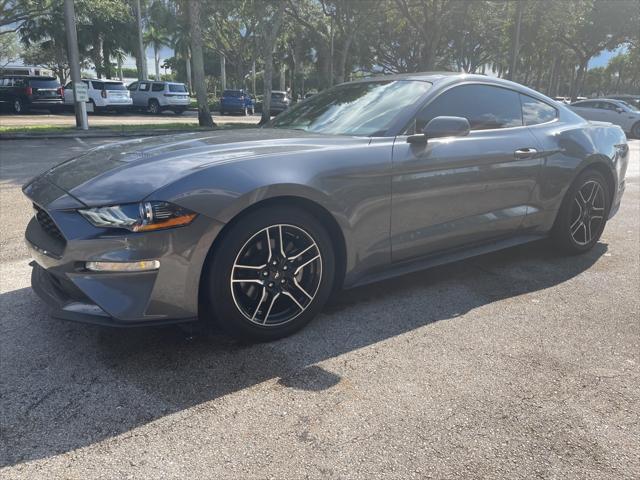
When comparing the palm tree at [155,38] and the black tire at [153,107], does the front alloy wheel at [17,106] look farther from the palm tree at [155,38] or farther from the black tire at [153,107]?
the palm tree at [155,38]

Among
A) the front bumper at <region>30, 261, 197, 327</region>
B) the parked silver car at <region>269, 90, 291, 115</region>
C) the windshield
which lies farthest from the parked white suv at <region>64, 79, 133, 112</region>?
the front bumper at <region>30, 261, 197, 327</region>

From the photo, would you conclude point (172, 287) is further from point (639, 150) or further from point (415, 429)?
point (639, 150)

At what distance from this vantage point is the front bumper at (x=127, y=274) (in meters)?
2.42

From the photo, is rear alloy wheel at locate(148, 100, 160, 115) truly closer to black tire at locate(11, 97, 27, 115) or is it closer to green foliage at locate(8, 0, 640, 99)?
green foliage at locate(8, 0, 640, 99)

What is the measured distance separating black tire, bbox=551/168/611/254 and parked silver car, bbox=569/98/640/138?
17.0 m

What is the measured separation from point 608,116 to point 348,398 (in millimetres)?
21975

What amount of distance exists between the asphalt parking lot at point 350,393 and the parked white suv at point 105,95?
2370 cm

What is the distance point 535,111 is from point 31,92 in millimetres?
25272

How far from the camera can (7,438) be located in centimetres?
209

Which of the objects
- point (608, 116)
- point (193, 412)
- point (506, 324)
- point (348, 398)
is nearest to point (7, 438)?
point (193, 412)

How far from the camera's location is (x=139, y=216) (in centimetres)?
244

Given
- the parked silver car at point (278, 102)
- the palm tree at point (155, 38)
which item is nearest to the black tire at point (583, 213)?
the parked silver car at point (278, 102)

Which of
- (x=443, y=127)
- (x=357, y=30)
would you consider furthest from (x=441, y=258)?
(x=357, y=30)

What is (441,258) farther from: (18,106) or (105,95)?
(18,106)
